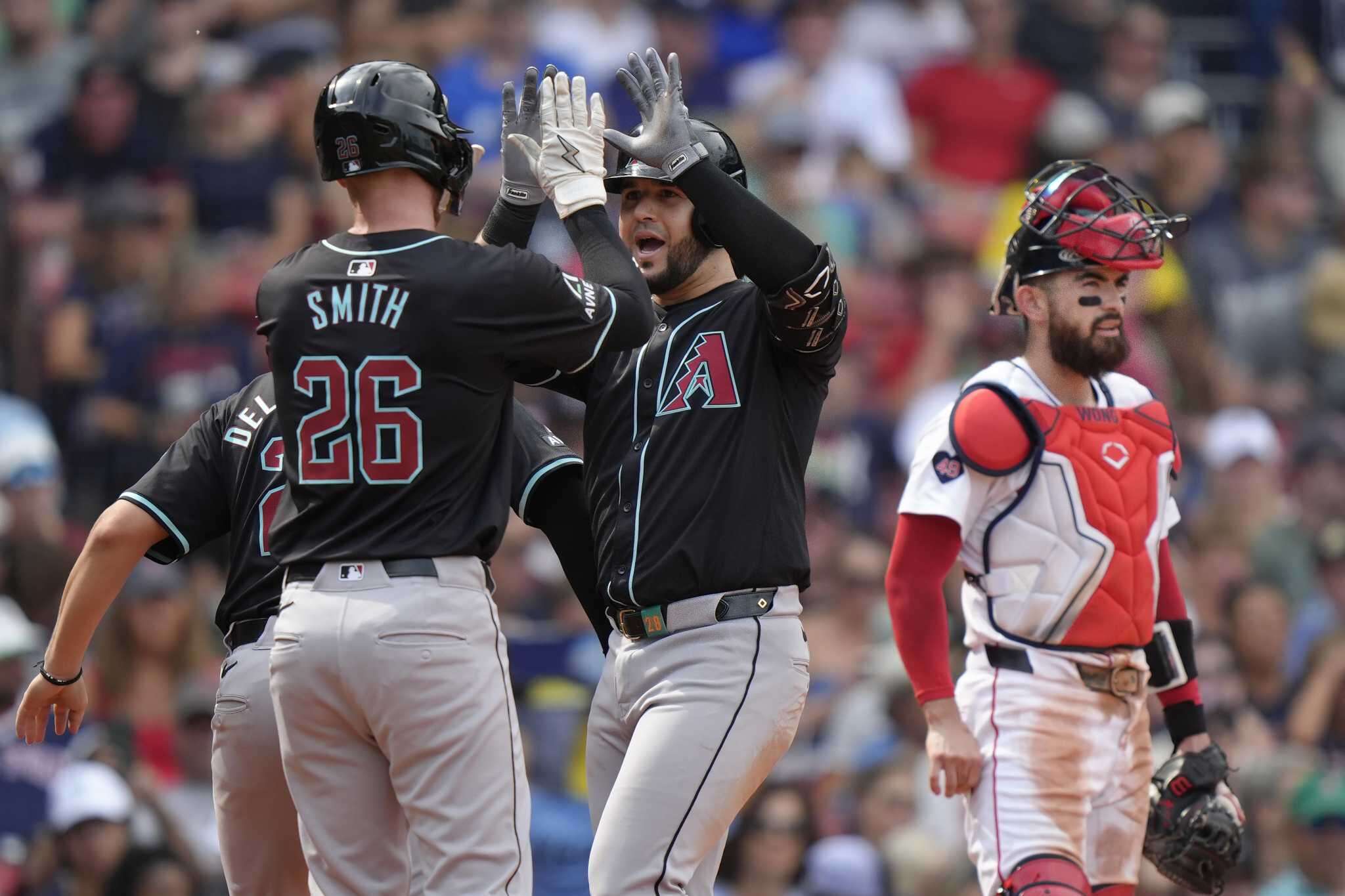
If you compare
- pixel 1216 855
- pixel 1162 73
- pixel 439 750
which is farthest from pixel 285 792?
pixel 1162 73

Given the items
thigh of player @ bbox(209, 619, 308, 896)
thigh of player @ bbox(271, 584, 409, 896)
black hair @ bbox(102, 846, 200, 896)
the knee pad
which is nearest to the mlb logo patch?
the knee pad

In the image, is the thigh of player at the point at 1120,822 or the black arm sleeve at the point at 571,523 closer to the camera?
the thigh of player at the point at 1120,822

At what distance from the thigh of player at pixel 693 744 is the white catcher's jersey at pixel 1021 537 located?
20.6 inches

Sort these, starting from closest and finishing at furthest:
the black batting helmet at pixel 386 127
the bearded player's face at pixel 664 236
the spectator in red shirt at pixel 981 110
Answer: the black batting helmet at pixel 386 127
the bearded player's face at pixel 664 236
the spectator in red shirt at pixel 981 110

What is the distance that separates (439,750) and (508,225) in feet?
5.03

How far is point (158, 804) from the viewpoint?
24.4 ft

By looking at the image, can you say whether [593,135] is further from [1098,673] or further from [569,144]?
[1098,673]

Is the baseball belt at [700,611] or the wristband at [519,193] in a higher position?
the wristband at [519,193]

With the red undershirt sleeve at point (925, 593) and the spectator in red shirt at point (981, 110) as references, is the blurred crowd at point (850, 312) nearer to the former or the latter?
the spectator in red shirt at point (981, 110)

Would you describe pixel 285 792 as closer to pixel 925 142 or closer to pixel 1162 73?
pixel 925 142

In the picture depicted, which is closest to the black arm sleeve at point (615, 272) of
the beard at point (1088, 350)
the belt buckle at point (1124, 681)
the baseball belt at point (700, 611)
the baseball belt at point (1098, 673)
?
the baseball belt at point (700, 611)

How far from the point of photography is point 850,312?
34.7 feet

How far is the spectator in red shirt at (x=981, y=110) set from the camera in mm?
11773

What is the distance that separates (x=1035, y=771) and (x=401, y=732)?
1598mm
